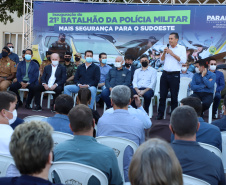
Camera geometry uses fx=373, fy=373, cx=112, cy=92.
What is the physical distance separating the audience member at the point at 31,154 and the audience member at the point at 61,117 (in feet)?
7.37

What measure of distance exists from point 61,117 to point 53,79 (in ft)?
→ 15.4

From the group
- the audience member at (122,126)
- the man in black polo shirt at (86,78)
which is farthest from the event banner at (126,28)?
the audience member at (122,126)

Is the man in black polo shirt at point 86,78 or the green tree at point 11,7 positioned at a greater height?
the green tree at point 11,7

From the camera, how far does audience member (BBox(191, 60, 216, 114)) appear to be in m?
7.55

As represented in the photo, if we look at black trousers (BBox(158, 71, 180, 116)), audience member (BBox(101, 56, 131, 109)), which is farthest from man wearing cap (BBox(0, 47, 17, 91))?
black trousers (BBox(158, 71, 180, 116))

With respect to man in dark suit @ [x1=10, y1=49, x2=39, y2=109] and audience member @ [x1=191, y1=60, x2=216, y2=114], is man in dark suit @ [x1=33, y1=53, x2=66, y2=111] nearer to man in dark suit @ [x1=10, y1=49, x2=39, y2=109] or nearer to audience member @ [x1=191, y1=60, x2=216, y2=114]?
man in dark suit @ [x1=10, y1=49, x2=39, y2=109]

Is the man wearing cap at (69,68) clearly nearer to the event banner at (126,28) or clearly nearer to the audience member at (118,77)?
the event banner at (126,28)

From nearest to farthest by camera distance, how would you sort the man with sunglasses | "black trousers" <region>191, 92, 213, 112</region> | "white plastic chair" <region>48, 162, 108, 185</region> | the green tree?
1. "white plastic chair" <region>48, 162, 108, 185</region>
2. "black trousers" <region>191, 92, 213, 112</region>
3. the man with sunglasses
4. the green tree

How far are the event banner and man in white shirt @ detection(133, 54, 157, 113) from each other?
1.63 m

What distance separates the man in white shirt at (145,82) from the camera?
26.2ft

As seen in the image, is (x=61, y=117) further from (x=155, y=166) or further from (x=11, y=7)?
(x=11, y=7)

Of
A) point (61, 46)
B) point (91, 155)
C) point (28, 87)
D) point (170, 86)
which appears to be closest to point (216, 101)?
point (170, 86)

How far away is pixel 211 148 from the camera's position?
332cm

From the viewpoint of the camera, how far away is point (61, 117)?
4289 mm
